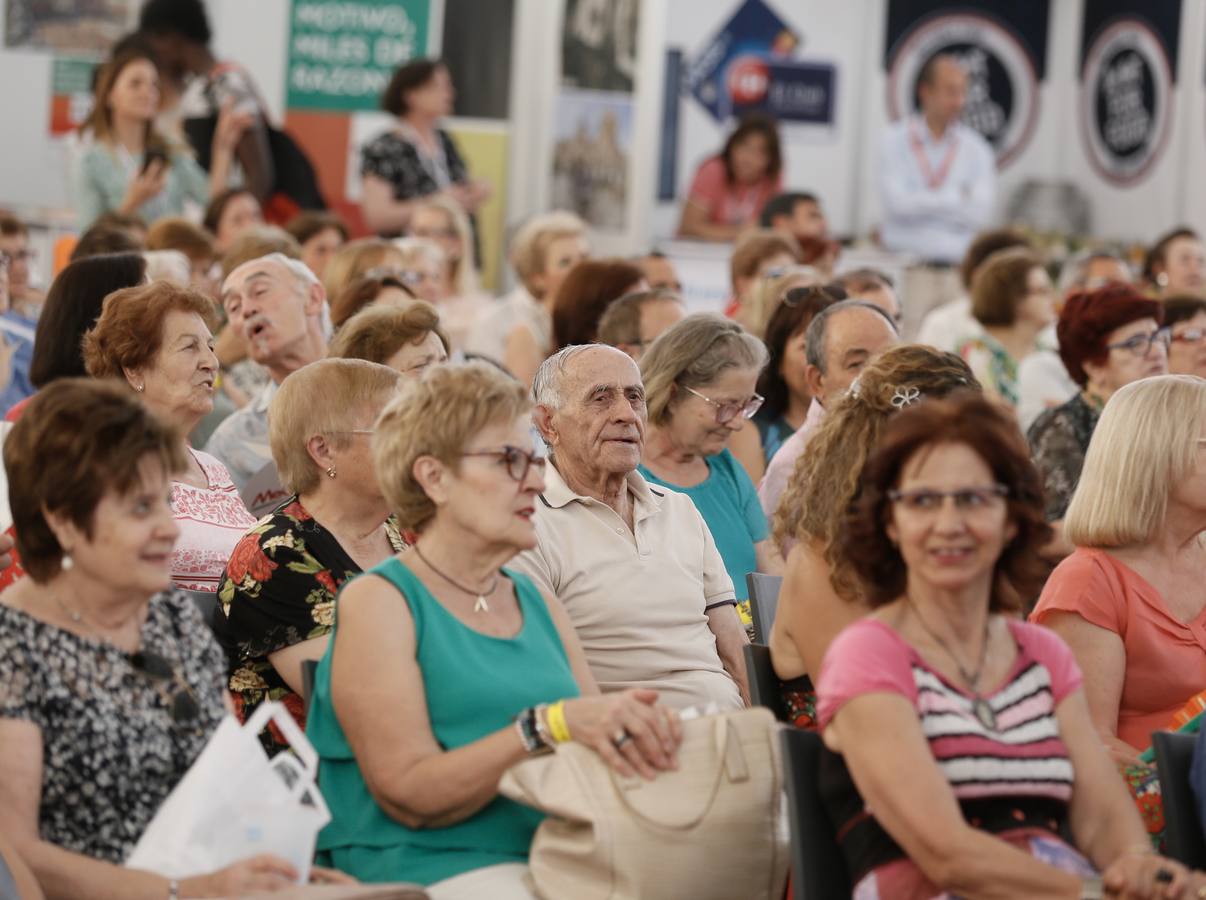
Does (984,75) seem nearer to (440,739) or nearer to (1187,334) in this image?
(1187,334)

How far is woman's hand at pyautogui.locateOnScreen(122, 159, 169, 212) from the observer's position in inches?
348

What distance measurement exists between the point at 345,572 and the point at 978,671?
4.28 ft

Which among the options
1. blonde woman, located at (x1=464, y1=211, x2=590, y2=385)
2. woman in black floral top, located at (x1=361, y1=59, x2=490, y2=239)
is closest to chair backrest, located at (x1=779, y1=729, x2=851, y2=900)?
blonde woman, located at (x1=464, y1=211, x2=590, y2=385)

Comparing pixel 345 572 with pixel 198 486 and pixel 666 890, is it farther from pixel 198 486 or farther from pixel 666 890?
pixel 666 890

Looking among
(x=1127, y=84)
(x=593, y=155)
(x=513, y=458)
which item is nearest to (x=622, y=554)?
(x=513, y=458)

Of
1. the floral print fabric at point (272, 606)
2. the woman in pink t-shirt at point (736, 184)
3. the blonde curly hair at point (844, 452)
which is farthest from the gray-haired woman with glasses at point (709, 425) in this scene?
the woman in pink t-shirt at point (736, 184)

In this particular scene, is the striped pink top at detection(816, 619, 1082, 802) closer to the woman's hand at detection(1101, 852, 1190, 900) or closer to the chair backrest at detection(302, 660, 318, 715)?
the woman's hand at detection(1101, 852, 1190, 900)

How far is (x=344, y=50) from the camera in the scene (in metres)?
11.6

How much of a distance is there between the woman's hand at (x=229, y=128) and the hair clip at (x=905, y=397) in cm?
696

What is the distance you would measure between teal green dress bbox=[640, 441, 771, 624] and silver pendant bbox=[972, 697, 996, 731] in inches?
67.4

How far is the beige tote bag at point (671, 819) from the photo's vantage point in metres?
2.84

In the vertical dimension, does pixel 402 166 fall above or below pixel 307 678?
above

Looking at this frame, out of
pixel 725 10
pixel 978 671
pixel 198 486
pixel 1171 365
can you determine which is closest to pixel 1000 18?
pixel 725 10

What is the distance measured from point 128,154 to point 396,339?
490 cm
